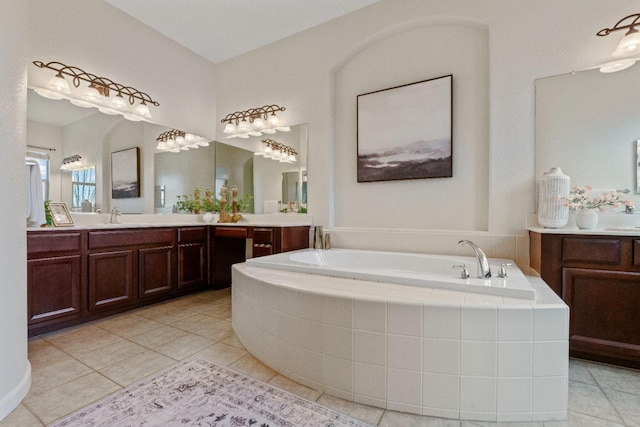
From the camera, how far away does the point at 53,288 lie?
2.24m

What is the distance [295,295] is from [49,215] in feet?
7.66

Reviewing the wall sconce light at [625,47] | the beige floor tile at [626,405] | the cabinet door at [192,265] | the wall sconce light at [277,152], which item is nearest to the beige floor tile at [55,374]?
the cabinet door at [192,265]

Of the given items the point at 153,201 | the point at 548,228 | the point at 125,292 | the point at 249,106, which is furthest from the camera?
the point at 249,106

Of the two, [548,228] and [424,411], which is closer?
[424,411]

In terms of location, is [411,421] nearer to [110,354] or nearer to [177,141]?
[110,354]

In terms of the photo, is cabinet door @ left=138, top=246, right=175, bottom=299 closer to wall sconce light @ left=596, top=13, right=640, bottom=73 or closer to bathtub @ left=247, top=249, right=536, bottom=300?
bathtub @ left=247, top=249, right=536, bottom=300

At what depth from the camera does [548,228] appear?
6.71ft

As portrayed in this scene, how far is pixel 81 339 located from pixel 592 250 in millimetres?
3425

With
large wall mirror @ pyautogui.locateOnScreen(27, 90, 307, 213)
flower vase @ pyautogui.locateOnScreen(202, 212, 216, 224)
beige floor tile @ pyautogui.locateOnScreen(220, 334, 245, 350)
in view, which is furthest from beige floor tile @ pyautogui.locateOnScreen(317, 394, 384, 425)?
flower vase @ pyautogui.locateOnScreen(202, 212, 216, 224)

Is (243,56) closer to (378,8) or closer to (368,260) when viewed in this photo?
(378,8)

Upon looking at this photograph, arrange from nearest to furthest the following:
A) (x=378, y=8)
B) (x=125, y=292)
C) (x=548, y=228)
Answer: (x=548, y=228) < (x=125, y=292) < (x=378, y=8)

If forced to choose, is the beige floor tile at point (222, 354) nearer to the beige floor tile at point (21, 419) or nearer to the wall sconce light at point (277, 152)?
the beige floor tile at point (21, 419)

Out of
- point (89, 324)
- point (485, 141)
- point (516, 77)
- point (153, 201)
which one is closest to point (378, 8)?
point (516, 77)

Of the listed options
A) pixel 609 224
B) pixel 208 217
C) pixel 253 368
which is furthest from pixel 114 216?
pixel 609 224
